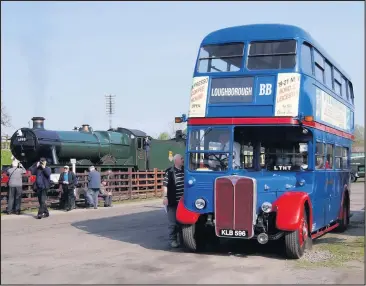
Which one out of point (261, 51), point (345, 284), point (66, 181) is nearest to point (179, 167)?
point (261, 51)

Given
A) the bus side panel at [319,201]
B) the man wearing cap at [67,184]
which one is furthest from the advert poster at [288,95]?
the man wearing cap at [67,184]

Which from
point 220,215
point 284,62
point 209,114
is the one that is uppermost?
point 284,62

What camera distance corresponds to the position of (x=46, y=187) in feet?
53.2

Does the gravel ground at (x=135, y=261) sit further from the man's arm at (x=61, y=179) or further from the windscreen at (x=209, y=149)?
the man's arm at (x=61, y=179)

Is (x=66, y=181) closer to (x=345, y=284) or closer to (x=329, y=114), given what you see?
(x=329, y=114)

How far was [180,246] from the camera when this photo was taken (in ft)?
34.4

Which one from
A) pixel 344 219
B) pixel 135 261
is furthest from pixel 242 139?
pixel 344 219

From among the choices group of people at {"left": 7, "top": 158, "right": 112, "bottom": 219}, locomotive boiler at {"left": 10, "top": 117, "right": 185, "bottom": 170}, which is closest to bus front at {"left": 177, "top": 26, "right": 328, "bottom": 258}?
group of people at {"left": 7, "top": 158, "right": 112, "bottom": 219}

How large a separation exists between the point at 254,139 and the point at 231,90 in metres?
1.52

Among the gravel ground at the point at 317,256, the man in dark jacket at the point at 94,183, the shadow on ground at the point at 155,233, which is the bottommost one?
the shadow on ground at the point at 155,233

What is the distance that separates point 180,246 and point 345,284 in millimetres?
3868

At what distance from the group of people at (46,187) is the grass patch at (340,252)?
891 cm

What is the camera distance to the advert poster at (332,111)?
35.4 feet

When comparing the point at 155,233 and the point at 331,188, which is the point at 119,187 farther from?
the point at 331,188
